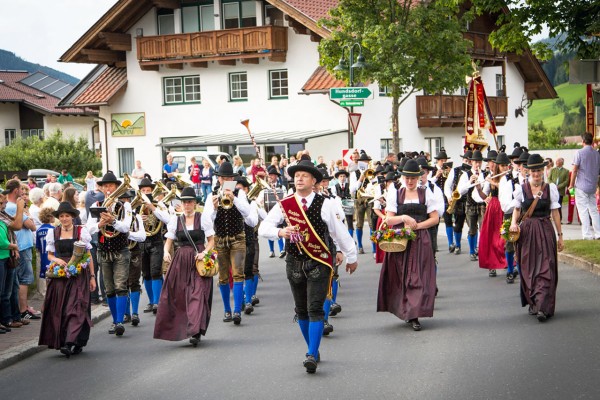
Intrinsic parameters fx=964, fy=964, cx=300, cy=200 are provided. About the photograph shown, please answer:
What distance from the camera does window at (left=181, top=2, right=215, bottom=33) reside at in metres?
41.4

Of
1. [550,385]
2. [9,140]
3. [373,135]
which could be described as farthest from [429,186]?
[9,140]

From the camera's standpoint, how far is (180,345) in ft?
35.8

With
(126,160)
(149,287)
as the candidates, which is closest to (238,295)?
(149,287)

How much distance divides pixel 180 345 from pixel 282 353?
146 cm

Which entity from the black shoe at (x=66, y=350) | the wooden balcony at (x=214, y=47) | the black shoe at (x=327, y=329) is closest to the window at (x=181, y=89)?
the wooden balcony at (x=214, y=47)

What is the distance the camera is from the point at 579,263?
51.9 feet

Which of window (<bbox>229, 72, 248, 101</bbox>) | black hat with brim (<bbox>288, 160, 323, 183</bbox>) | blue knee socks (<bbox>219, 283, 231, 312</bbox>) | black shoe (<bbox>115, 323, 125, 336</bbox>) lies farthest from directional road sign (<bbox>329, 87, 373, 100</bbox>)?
window (<bbox>229, 72, 248, 101</bbox>)

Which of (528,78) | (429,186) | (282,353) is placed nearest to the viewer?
(282,353)

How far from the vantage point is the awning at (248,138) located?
37.0m

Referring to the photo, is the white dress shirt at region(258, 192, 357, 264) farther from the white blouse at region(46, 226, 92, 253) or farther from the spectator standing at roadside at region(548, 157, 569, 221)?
the spectator standing at roadside at region(548, 157, 569, 221)

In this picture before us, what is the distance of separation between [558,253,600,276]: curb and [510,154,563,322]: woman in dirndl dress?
345 centimetres

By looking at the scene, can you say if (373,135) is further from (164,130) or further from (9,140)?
(9,140)

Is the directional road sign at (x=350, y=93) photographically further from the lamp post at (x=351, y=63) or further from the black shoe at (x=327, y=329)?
the black shoe at (x=327, y=329)

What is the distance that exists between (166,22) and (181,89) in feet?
9.88
